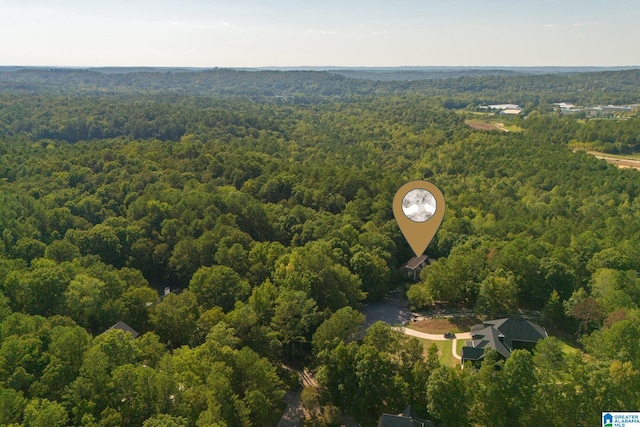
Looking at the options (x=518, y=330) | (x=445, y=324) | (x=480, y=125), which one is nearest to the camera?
(x=518, y=330)

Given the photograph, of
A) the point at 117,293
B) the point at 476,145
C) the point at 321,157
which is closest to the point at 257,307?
the point at 117,293

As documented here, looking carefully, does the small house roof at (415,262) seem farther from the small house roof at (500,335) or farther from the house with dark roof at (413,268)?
the small house roof at (500,335)

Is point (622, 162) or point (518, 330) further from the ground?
point (622, 162)

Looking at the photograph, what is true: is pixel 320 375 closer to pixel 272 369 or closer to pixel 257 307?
pixel 272 369

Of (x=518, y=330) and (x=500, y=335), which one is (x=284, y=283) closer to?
(x=500, y=335)
